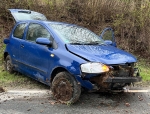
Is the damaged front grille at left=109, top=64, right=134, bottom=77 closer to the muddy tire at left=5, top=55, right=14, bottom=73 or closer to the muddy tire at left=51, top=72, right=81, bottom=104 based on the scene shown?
the muddy tire at left=51, top=72, right=81, bottom=104

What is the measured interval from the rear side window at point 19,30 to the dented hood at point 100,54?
1.89 m

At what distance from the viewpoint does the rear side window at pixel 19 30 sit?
254 inches

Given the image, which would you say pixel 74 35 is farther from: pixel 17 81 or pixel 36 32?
pixel 17 81

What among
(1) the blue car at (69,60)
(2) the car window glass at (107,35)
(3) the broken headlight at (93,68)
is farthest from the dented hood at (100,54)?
(2) the car window glass at (107,35)

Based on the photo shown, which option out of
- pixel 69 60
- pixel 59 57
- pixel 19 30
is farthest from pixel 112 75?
pixel 19 30

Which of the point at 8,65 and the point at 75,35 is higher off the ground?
the point at 75,35

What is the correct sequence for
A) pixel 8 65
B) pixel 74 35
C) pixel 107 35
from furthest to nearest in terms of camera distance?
pixel 107 35, pixel 8 65, pixel 74 35

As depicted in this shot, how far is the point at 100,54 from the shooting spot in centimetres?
494

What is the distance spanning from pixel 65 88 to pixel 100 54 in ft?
3.22

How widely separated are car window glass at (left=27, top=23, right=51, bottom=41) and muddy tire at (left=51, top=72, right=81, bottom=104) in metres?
1.10

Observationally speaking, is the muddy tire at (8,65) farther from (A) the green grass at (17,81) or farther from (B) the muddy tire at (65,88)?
(B) the muddy tire at (65,88)

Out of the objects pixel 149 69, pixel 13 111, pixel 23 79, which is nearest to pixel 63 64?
pixel 13 111

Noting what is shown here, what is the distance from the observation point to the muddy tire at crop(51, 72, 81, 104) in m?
4.72

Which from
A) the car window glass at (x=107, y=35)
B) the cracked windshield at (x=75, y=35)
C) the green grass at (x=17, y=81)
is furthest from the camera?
the car window glass at (x=107, y=35)
